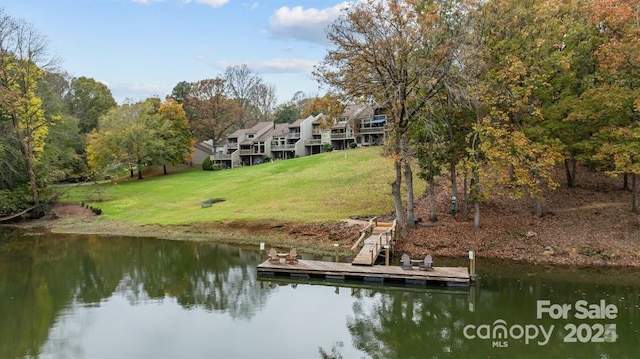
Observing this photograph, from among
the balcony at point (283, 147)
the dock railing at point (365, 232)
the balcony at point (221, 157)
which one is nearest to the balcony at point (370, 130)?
the balcony at point (283, 147)

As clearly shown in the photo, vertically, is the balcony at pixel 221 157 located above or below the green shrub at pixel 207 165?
above

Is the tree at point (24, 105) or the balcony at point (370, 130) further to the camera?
the balcony at point (370, 130)

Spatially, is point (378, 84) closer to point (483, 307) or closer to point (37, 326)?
point (483, 307)

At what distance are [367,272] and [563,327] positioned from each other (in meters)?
7.45

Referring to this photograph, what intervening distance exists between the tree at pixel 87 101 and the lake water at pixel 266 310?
175 ft

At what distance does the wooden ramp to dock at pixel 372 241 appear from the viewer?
2025cm

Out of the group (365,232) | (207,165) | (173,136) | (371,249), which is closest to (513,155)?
(371,249)

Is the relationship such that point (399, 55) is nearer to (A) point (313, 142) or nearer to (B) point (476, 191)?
(B) point (476, 191)

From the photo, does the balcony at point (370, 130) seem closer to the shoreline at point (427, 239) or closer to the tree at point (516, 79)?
the shoreline at point (427, 239)

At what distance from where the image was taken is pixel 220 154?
227 ft

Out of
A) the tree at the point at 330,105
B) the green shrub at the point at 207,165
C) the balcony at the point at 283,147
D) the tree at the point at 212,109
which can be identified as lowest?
the green shrub at the point at 207,165

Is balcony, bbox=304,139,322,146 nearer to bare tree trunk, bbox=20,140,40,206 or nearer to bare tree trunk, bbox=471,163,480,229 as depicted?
bare tree trunk, bbox=20,140,40,206

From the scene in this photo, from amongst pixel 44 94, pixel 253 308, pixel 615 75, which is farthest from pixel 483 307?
pixel 44 94

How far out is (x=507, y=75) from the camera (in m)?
21.6
